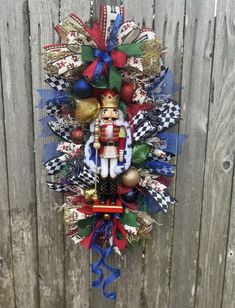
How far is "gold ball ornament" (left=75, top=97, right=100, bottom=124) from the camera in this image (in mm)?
1101

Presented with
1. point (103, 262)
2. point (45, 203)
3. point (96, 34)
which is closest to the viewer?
point (96, 34)

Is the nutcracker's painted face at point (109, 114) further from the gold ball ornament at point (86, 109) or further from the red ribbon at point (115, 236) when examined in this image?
the red ribbon at point (115, 236)

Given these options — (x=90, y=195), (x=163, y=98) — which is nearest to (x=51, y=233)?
(x=90, y=195)

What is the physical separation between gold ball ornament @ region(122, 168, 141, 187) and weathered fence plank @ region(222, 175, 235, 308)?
408 mm

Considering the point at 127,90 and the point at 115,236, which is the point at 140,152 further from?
the point at 115,236

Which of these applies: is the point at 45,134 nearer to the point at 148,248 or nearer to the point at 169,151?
the point at 169,151

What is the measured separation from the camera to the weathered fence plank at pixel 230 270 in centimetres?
134

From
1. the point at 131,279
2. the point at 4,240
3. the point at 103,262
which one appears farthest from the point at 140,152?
the point at 4,240

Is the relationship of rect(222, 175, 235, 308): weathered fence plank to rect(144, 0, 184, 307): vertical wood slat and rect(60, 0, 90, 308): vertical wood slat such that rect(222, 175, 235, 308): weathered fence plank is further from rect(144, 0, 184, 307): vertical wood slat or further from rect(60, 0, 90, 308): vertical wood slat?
rect(60, 0, 90, 308): vertical wood slat

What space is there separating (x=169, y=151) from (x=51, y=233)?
1.88ft

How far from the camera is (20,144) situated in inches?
52.3

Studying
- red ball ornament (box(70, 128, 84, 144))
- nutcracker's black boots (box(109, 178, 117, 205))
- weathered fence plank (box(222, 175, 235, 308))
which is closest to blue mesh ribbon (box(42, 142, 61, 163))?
red ball ornament (box(70, 128, 84, 144))

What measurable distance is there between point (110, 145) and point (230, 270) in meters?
0.72

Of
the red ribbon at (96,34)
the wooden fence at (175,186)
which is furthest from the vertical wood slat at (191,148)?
the red ribbon at (96,34)
